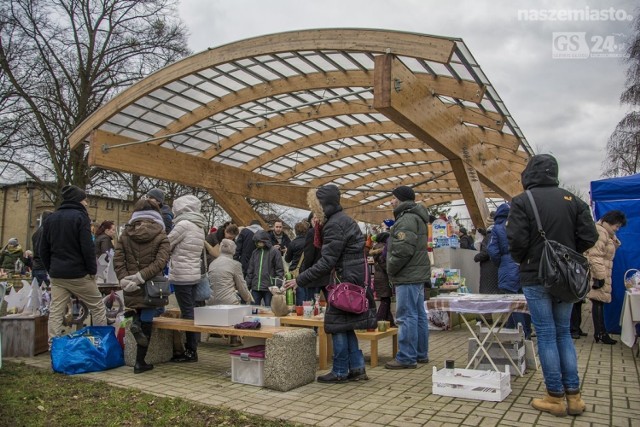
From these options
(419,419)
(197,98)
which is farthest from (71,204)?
(197,98)

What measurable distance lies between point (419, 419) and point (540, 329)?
3.88 feet

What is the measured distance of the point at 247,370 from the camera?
17.1ft

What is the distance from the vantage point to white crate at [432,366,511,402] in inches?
176

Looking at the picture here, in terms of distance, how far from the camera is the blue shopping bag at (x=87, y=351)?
564cm

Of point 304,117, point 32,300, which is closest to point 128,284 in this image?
point 32,300

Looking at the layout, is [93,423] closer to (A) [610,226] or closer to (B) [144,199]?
(B) [144,199]

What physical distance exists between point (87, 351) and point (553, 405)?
475 cm

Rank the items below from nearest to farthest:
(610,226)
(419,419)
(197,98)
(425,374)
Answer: (419,419) < (425,374) < (610,226) < (197,98)

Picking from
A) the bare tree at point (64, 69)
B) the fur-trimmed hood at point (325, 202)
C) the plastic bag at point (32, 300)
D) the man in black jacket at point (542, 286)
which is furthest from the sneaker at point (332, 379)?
the bare tree at point (64, 69)

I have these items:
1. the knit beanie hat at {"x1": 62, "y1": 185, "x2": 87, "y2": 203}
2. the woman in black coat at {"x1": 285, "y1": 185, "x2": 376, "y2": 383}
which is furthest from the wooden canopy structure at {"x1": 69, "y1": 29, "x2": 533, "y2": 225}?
the knit beanie hat at {"x1": 62, "y1": 185, "x2": 87, "y2": 203}

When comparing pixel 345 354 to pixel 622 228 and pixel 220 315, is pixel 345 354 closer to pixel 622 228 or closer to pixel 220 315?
pixel 220 315

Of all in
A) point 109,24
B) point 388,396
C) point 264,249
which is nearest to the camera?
point 388,396

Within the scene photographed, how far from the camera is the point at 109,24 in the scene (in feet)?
63.8

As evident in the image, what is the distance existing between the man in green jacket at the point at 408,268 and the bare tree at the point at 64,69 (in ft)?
49.6
